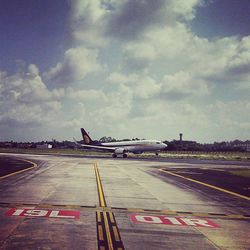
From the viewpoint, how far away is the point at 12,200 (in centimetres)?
1593

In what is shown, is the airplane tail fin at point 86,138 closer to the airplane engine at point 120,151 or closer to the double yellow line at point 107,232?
the airplane engine at point 120,151

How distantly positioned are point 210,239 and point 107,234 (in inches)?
133

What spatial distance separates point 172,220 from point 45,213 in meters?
5.34

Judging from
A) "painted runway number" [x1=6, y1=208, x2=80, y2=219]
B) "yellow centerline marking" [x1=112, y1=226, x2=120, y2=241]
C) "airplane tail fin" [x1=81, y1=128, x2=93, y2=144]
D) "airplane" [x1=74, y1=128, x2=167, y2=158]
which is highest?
"airplane tail fin" [x1=81, y1=128, x2=93, y2=144]

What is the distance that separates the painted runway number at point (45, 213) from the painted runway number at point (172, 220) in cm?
250

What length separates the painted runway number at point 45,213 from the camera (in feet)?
41.5

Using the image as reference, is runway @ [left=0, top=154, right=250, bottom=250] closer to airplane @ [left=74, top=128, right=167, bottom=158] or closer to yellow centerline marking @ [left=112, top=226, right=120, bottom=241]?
yellow centerline marking @ [left=112, top=226, right=120, bottom=241]

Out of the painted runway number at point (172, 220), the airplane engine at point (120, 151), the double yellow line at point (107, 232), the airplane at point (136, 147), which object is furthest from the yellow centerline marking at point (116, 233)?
the airplane engine at point (120, 151)

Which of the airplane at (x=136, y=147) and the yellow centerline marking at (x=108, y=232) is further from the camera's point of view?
the airplane at (x=136, y=147)

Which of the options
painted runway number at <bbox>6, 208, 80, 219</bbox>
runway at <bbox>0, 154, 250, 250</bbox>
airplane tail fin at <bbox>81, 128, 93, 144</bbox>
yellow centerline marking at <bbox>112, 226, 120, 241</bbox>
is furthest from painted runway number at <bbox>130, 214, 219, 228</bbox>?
airplane tail fin at <bbox>81, 128, 93, 144</bbox>

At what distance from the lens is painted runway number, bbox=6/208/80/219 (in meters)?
12.6

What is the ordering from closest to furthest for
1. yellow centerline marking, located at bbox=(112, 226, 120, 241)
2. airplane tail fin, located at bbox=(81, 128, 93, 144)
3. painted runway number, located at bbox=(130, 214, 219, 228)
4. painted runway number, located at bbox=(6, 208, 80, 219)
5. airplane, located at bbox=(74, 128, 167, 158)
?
yellow centerline marking, located at bbox=(112, 226, 120, 241), painted runway number, located at bbox=(130, 214, 219, 228), painted runway number, located at bbox=(6, 208, 80, 219), airplane, located at bbox=(74, 128, 167, 158), airplane tail fin, located at bbox=(81, 128, 93, 144)

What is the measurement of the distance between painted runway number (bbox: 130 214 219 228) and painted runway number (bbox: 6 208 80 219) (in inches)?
98.5

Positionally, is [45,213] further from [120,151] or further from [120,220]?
[120,151]
